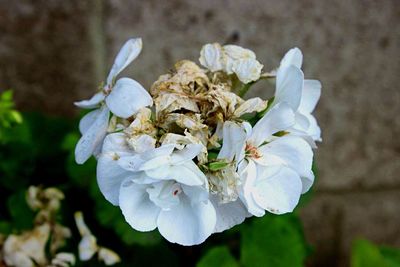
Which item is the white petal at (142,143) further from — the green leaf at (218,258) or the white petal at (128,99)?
the green leaf at (218,258)

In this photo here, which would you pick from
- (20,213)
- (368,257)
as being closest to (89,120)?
(20,213)

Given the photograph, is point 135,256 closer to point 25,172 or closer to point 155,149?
point 25,172

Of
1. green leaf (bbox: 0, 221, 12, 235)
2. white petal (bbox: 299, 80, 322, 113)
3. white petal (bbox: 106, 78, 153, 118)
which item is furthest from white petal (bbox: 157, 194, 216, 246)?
green leaf (bbox: 0, 221, 12, 235)

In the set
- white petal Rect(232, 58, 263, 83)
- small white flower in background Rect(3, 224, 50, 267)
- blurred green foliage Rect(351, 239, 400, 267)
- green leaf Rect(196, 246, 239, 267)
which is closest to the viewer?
white petal Rect(232, 58, 263, 83)

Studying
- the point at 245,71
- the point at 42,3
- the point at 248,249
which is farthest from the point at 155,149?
the point at 42,3

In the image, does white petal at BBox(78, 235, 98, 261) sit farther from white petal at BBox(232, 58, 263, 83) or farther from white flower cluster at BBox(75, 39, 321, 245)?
white petal at BBox(232, 58, 263, 83)

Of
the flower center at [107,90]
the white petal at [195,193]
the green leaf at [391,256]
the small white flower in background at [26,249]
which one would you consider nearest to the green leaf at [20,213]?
the small white flower in background at [26,249]

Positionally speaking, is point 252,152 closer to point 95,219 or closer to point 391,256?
point 95,219
